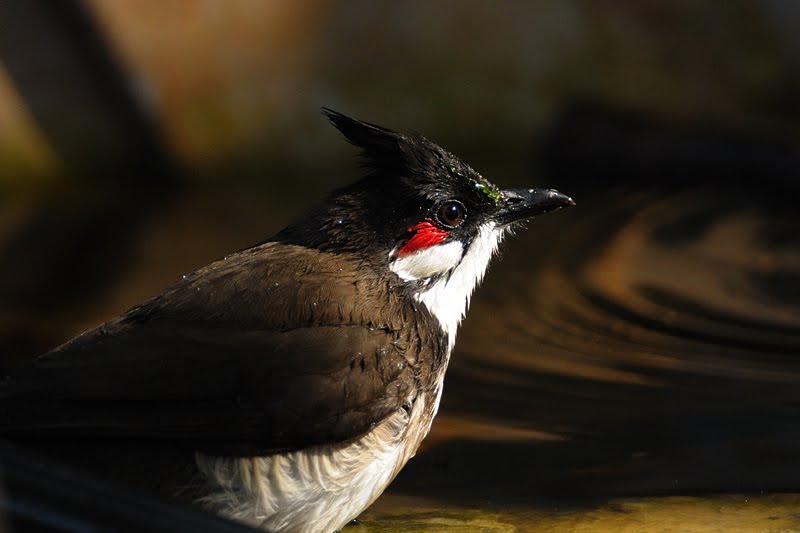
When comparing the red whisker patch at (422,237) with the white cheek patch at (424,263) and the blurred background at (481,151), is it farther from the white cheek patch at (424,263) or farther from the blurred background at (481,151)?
the blurred background at (481,151)

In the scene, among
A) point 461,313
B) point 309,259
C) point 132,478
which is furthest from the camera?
point 461,313

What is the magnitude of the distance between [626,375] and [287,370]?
2.01 m

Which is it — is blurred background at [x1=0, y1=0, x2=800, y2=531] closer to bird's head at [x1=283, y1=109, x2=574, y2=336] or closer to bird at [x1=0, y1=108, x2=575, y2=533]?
bird's head at [x1=283, y1=109, x2=574, y2=336]

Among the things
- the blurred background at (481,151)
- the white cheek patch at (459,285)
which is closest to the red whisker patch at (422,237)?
the white cheek patch at (459,285)

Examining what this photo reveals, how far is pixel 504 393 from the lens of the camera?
16.0 feet

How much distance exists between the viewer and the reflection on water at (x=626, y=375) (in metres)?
4.14

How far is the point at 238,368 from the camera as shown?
3.40 m

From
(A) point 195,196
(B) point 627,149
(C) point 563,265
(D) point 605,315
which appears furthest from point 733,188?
(A) point 195,196

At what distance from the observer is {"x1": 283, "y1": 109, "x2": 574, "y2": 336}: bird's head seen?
3.80 m

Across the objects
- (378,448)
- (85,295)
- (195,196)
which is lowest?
(378,448)

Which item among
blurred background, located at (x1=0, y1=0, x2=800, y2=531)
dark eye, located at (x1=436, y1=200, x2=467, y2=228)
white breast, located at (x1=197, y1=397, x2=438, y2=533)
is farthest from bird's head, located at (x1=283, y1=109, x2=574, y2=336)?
blurred background, located at (x1=0, y1=0, x2=800, y2=531)

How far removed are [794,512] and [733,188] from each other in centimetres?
427

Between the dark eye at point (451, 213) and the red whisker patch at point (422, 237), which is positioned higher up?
the dark eye at point (451, 213)

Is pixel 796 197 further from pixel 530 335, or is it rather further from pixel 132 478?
pixel 132 478
